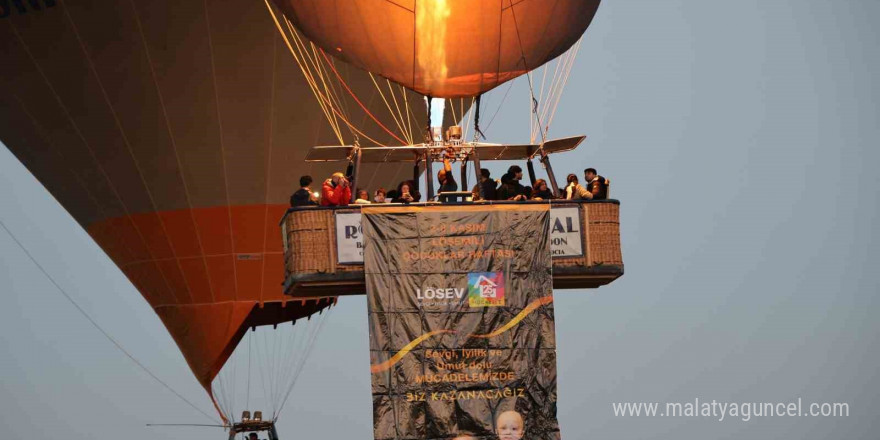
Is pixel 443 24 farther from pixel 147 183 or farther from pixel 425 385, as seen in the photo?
pixel 147 183

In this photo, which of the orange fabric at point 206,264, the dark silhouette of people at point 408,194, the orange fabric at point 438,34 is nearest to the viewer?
the dark silhouette of people at point 408,194

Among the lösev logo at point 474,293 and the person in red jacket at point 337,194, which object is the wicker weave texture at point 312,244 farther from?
the lösev logo at point 474,293

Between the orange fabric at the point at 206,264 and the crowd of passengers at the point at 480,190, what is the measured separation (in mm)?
6641

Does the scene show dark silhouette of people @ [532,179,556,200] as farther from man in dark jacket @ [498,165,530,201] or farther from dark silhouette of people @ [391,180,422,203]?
dark silhouette of people @ [391,180,422,203]

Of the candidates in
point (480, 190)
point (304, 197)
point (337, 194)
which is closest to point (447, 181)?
point (480, 190)

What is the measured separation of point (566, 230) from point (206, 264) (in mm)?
7916

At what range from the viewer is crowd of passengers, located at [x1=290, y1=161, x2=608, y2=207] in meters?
15.2

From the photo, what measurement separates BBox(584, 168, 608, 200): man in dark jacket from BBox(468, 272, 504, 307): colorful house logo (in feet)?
3.12

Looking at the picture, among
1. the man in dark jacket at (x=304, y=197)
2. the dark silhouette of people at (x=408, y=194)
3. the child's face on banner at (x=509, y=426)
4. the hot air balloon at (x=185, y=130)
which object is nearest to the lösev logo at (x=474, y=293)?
the dark silhouette of people at (x=408, y=194)

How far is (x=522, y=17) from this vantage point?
16656mm

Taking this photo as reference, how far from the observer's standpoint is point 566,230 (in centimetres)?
1530

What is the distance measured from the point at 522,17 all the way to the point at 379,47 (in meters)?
1.17

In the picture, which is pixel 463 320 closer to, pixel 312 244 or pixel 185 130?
pixel 312 244

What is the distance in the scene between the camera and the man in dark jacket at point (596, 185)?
15.5 metres
